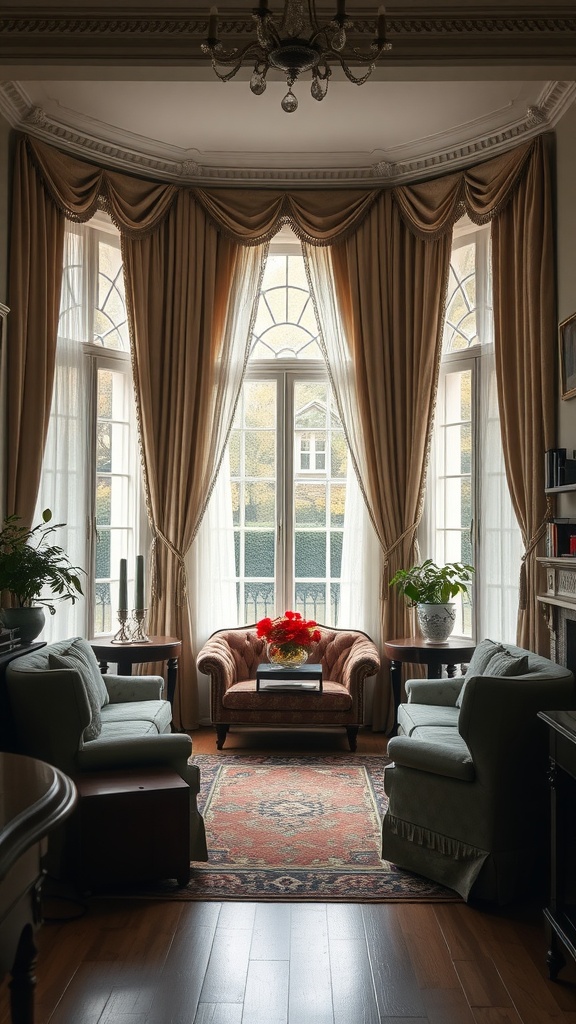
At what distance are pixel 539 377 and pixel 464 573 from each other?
151cm

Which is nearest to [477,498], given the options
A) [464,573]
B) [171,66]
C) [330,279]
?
[464,573]

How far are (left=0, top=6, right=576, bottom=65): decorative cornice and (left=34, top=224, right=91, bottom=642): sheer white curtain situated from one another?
1.83m

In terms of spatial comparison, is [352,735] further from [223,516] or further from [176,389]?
[176,389]

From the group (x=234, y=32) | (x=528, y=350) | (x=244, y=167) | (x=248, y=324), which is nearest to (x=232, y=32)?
(x=234, y=32)

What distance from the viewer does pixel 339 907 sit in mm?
3301

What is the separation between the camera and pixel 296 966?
2.84 metres

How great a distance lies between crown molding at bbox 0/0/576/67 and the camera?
412cm

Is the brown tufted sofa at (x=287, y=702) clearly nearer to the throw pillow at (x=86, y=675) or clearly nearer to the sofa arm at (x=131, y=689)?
the sofa arm at (x=131, y=689)

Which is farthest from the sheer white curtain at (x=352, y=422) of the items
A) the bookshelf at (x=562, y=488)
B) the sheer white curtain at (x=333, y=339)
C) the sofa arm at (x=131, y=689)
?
the sofa arm at (x=131, y=689)

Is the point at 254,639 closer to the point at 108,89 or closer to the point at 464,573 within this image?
the point at 464,573

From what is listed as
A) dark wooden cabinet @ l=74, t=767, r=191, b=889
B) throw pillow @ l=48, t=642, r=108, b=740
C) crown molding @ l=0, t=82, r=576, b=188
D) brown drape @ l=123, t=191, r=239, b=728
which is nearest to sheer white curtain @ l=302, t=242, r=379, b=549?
crown molding @ l=0, t=82, r=576, b=188

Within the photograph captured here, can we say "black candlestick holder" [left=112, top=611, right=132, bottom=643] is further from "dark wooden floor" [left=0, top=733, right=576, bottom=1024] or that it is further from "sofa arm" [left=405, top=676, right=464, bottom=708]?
"dark wooden floor" [left=0, top=733, right=576, bottom=1024]

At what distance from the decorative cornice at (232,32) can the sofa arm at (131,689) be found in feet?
11.0

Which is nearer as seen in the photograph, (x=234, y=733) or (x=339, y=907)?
(x=339, y=907)
